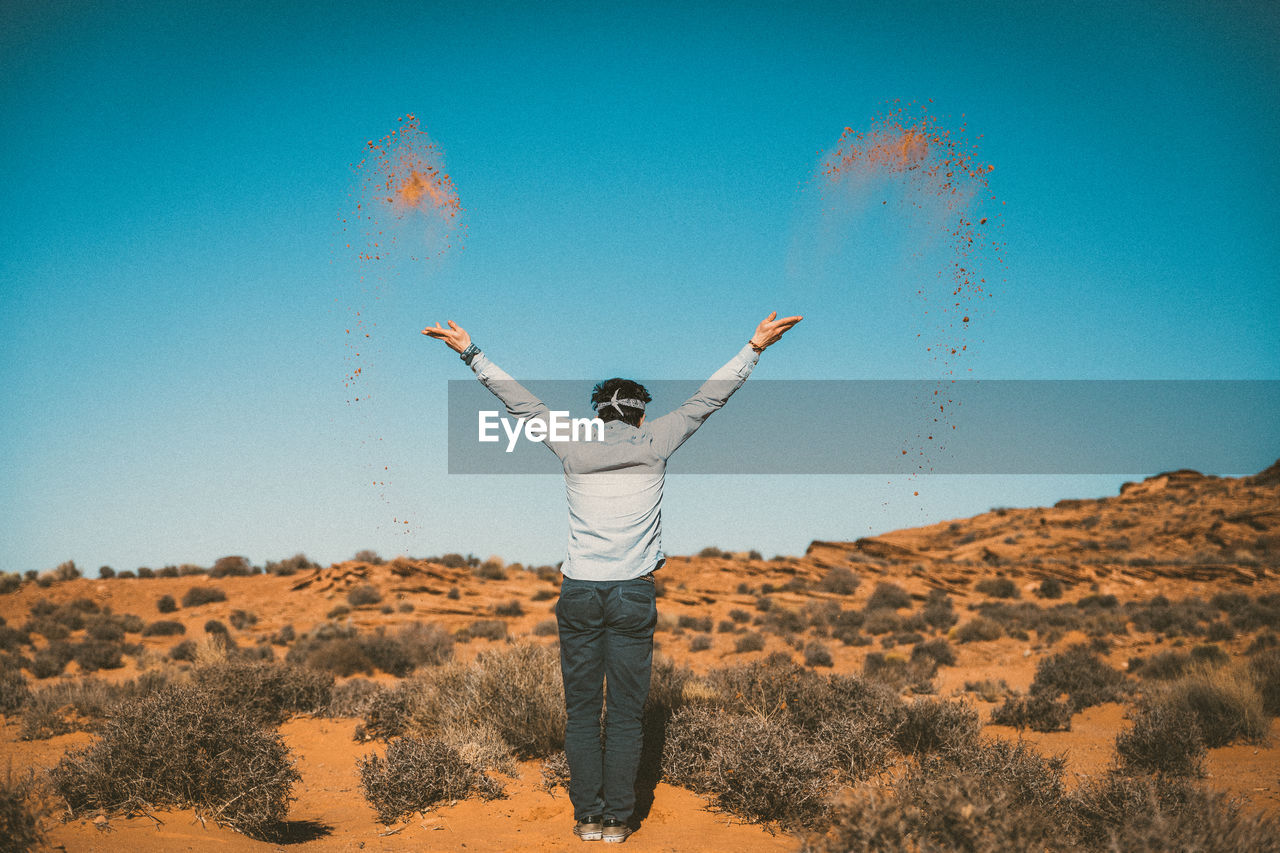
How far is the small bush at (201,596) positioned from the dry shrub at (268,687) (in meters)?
20.0

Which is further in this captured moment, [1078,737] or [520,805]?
[1078,737]

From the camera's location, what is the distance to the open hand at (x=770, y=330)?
452 centimetres

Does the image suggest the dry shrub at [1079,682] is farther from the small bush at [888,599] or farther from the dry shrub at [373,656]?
the small bush at [888,599]

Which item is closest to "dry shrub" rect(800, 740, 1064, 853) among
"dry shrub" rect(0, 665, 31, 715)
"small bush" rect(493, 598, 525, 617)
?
"dry shrub" rect(0, 665, 31, 715)

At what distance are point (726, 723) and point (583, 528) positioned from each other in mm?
2436

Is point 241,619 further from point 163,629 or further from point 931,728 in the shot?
point 931,728

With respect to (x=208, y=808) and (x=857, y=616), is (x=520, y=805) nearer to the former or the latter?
(x=208, y=808)

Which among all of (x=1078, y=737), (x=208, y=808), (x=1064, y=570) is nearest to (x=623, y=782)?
(x=208, y=808)

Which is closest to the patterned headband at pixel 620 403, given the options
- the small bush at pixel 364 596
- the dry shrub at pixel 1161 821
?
the dry shrub at pixel 1161 821

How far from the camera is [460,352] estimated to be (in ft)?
15.6

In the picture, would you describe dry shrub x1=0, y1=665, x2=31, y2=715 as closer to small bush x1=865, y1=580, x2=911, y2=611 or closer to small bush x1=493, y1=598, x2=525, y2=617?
small bush x1=493, y1=598, x2=525, y2=617

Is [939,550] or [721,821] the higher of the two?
[721,821]

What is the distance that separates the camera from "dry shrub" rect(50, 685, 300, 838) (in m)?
4.56

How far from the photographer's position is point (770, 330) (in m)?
4.55
